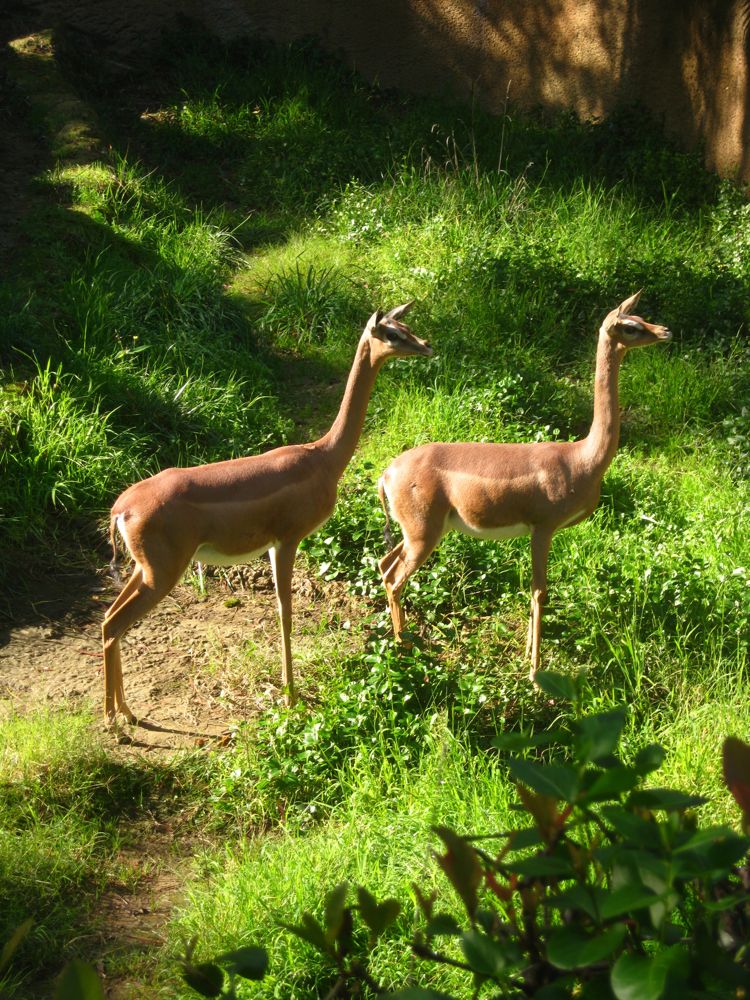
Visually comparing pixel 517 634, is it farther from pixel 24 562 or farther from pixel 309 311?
pixel 309 311

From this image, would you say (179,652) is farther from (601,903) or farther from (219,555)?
(601,903)

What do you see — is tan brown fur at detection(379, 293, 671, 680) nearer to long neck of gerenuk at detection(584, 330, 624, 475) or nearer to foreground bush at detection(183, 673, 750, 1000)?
long neck of gerenuk at detection(584, 330, 624, 475)

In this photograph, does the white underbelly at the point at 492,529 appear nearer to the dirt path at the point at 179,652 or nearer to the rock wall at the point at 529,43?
the dirt path at the point at 179,652

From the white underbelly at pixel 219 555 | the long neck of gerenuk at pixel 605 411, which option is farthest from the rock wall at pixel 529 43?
the white underbelly at pixel 219 555

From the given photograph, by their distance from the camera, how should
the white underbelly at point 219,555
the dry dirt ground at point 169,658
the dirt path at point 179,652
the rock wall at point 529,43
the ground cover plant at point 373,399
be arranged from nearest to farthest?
the ground cover plant at point 373,399 < the dry dirt ground at point 169,658 < the white underbelly at point 219,555 < the dirt path at point 179,652 < the rock wall at point 529,43

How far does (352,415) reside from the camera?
4578 millimetres

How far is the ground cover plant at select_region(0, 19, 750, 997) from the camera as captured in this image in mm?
3734

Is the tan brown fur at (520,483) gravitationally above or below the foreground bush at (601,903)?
below

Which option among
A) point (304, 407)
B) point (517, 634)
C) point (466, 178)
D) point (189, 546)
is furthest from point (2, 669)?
point (466, 178)

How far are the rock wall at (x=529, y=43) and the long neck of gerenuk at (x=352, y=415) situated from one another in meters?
5.43

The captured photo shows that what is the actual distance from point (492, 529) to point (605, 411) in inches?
27.5

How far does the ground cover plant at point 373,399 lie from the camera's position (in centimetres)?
373

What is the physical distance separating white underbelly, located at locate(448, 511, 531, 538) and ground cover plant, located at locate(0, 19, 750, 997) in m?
0.45

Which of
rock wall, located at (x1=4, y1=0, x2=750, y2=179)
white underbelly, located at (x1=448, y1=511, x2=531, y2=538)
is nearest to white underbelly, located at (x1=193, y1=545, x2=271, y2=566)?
white underbelly, located at (x1=448, y1=511, x2=531, y2=538)
